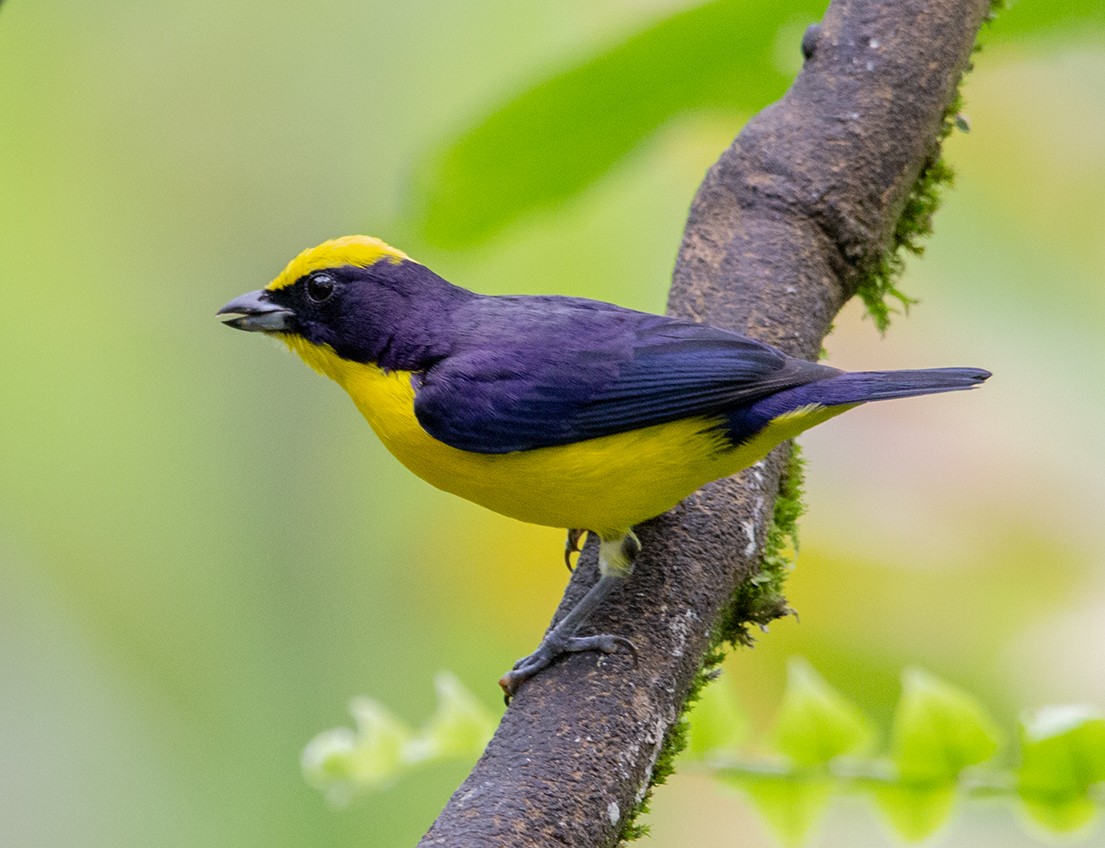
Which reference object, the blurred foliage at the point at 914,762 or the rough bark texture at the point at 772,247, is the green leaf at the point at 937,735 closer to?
the blurred foliage at the point at 914,762

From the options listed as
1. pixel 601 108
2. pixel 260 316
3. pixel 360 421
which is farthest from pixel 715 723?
pixel 360 421

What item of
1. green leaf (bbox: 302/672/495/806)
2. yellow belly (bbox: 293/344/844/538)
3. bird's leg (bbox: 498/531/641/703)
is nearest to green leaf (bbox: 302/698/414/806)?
green leaf (bbox: 302/672/495/806)

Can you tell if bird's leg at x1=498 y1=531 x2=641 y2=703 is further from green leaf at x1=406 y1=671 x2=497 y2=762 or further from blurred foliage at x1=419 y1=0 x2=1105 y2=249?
blurred foliage at x1=419 y1=0 x2=1105 y2=249

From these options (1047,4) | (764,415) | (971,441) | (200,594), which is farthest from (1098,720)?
(200,594)

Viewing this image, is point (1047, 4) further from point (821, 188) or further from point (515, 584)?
point (515, 584)

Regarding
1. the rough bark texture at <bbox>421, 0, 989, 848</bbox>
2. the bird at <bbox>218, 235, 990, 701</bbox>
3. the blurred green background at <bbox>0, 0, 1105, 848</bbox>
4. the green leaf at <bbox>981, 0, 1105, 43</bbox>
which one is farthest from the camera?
the blurred green background at <bbox>0, 0, 1105, 848</bbox>

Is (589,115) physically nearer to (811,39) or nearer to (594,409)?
(811,39)

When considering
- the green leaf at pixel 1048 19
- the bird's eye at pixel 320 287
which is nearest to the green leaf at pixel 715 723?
the bird's eye at pixel 320 287
